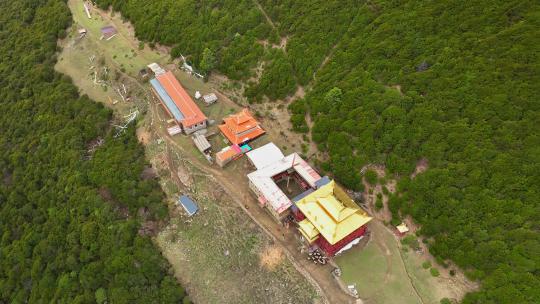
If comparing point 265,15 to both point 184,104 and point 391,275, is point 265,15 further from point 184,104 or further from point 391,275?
point 391,275

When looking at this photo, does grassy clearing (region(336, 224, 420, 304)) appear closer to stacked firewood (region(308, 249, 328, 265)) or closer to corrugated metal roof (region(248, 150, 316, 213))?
stacked firewood (region(308, 249, 328, 265))

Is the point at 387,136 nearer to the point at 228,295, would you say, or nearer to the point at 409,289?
the point at 409,289

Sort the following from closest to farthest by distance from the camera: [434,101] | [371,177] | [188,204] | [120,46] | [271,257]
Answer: [271,257], [371,177], [434,101], [188,204], [120,46]

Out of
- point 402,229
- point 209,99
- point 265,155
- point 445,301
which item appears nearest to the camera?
point 445,301

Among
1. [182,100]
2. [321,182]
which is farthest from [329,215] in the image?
[182,100]

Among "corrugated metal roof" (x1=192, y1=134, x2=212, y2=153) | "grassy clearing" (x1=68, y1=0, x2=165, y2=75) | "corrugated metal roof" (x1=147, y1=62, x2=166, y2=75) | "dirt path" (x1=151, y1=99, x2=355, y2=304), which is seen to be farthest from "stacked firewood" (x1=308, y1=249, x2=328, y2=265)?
"grassy clearing" (x1=68, y1=0, x2=165, y2=75)

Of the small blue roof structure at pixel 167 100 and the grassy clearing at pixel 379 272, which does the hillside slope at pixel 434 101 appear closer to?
the grassy clearing at pixel 379 272
